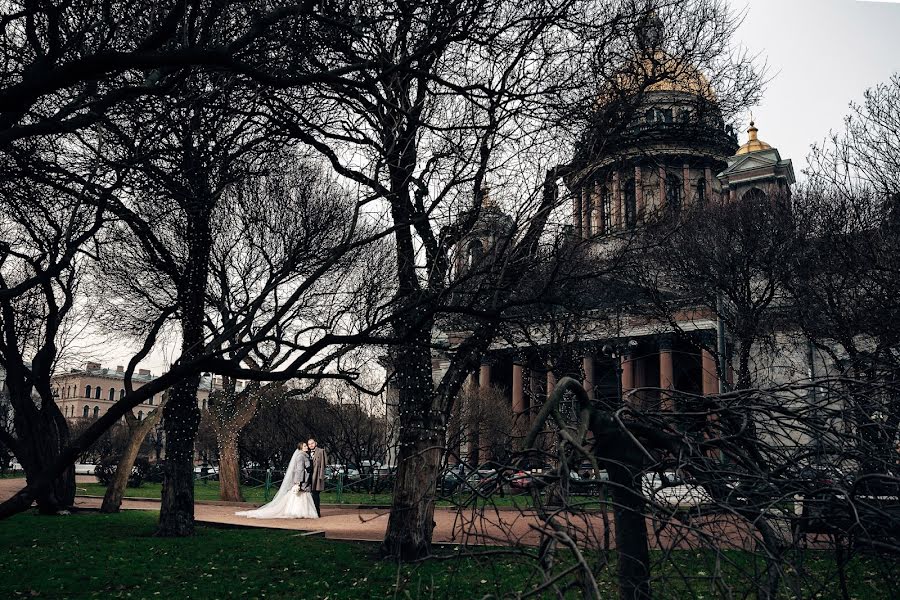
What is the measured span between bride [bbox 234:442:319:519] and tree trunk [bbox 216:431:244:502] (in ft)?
18.5

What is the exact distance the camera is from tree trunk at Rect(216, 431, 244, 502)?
26.4 m

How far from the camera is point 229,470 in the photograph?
2656 centimetres

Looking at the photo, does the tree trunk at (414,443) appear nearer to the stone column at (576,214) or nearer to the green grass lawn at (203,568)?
the green grass lawn at (203,568)

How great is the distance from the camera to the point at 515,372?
58344 mm

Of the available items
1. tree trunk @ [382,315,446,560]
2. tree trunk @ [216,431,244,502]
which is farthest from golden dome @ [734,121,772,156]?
tree trunk @ [382,315,446,560]

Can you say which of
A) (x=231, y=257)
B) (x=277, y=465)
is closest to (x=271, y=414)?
(x=277, y=465)

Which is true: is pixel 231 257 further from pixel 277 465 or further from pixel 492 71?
pixel 277 465

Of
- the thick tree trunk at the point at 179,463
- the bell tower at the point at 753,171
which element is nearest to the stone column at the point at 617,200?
the thick tree trunk at the point at 179,463

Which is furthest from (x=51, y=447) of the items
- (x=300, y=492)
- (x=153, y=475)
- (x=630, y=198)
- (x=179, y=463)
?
(x=153, y=475)

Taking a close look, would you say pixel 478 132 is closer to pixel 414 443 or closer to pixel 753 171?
pixel 414 443

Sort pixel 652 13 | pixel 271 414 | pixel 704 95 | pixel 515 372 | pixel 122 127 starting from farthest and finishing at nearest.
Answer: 1. pixel 515 372
2. pixel 271 414
3. pixel 704 95
4. pixel 652 13
5. pixel 122 127

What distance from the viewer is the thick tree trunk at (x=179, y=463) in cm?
1466

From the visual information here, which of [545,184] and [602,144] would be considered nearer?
[545,184]

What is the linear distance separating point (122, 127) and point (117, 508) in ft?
44.3
